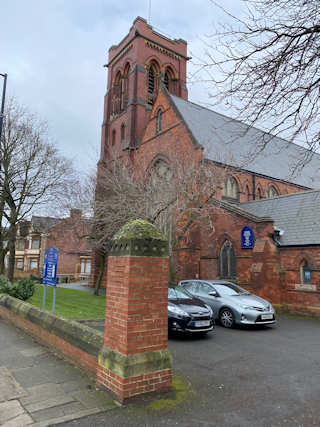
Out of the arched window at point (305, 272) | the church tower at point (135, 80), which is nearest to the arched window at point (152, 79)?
the church tower at point (135, 80)

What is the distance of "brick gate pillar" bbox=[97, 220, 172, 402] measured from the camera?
4.07 m

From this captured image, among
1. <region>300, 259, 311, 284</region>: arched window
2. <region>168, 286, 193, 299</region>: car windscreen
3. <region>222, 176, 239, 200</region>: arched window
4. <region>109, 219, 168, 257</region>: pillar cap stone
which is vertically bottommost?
<region>168, 286, 193, 299</region>: car windscreen

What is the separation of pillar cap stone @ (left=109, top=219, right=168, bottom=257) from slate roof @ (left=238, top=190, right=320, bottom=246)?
11019 millimetres

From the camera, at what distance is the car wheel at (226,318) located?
10742 mm

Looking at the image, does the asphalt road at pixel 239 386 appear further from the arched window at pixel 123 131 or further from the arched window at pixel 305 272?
the arched window at pixel 123 131

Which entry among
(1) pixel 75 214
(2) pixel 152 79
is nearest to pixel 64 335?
(1) pixel 75 214

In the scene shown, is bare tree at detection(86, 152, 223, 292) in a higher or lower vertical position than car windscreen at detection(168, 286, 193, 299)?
higher

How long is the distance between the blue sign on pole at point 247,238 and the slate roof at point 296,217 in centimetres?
135

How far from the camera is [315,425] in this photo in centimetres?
372

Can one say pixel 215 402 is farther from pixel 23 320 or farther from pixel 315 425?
pixel 23 320

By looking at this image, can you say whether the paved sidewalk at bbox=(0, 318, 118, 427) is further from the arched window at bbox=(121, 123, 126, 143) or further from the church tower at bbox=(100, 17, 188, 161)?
the arched window at bbox=(121, 123, 126, 143)

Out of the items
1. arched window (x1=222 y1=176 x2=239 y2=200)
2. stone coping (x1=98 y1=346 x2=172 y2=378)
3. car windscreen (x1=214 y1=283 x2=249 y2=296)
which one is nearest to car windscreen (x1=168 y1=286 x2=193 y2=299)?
car windscreen (x1=214 y1=283 x2=249 y2=296)

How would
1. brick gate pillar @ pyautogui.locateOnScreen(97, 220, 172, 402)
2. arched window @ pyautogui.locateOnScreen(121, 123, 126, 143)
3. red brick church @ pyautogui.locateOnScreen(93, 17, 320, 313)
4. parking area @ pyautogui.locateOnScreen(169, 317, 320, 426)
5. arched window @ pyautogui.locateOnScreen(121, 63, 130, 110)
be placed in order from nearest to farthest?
Result: parking area @ pyautogui.locateOnScreen(169, 317, 320, 426), brick gate pillar @ pyautogui.locateOnScreen(97, 220, 172, 402), red brick church @ pyautogui.locateOnScreen(93, 17, 320, 313), arched window @ pyautogui.locateOnScreen(121, 123, 126, 143), arched window @ pyautogui.locateOnScreen(121, 63, 130, 110)

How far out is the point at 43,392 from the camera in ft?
14.1
